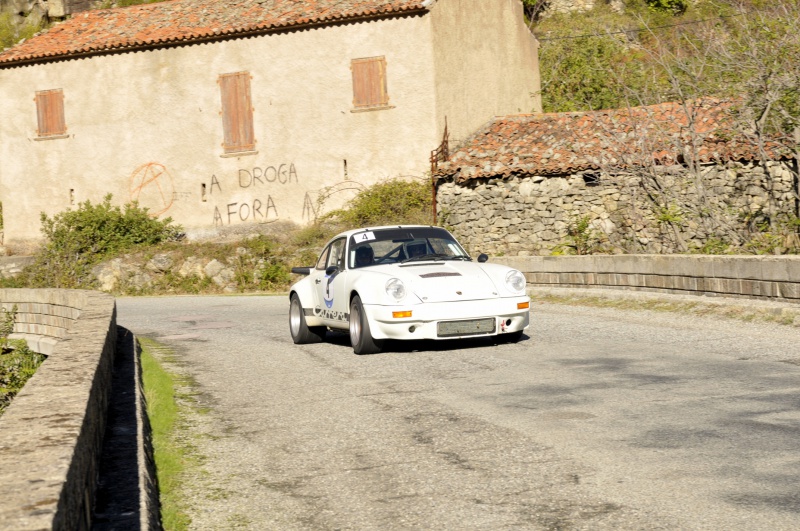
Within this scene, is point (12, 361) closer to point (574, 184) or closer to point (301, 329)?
point (301, 329)

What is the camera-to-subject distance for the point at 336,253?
13.2 meters

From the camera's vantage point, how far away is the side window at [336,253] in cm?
1284

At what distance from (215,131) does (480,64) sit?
865 centimetres

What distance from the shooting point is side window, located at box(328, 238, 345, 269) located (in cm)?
1284

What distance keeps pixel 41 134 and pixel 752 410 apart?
32538 mm

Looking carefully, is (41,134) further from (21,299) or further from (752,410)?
(752,410)

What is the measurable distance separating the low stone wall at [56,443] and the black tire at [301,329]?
5073 millimetres

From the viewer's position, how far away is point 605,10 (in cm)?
5575

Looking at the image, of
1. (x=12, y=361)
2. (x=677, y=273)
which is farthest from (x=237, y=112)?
(x=677, y=273)

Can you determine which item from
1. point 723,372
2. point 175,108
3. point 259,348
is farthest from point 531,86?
point 723,372

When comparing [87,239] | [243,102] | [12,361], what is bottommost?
[12,361]

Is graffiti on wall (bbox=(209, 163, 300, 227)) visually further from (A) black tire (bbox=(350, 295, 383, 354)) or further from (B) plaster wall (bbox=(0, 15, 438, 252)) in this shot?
(A) black tire (bbox=(350, 295, 383, 354))

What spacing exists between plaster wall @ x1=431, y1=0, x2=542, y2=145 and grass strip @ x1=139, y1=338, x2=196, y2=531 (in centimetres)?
2185

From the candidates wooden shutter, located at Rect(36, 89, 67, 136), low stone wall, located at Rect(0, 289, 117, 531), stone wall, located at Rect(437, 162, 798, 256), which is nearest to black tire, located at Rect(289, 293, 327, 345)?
low stone wall, located at Rect(0, 289, 117, 531)
